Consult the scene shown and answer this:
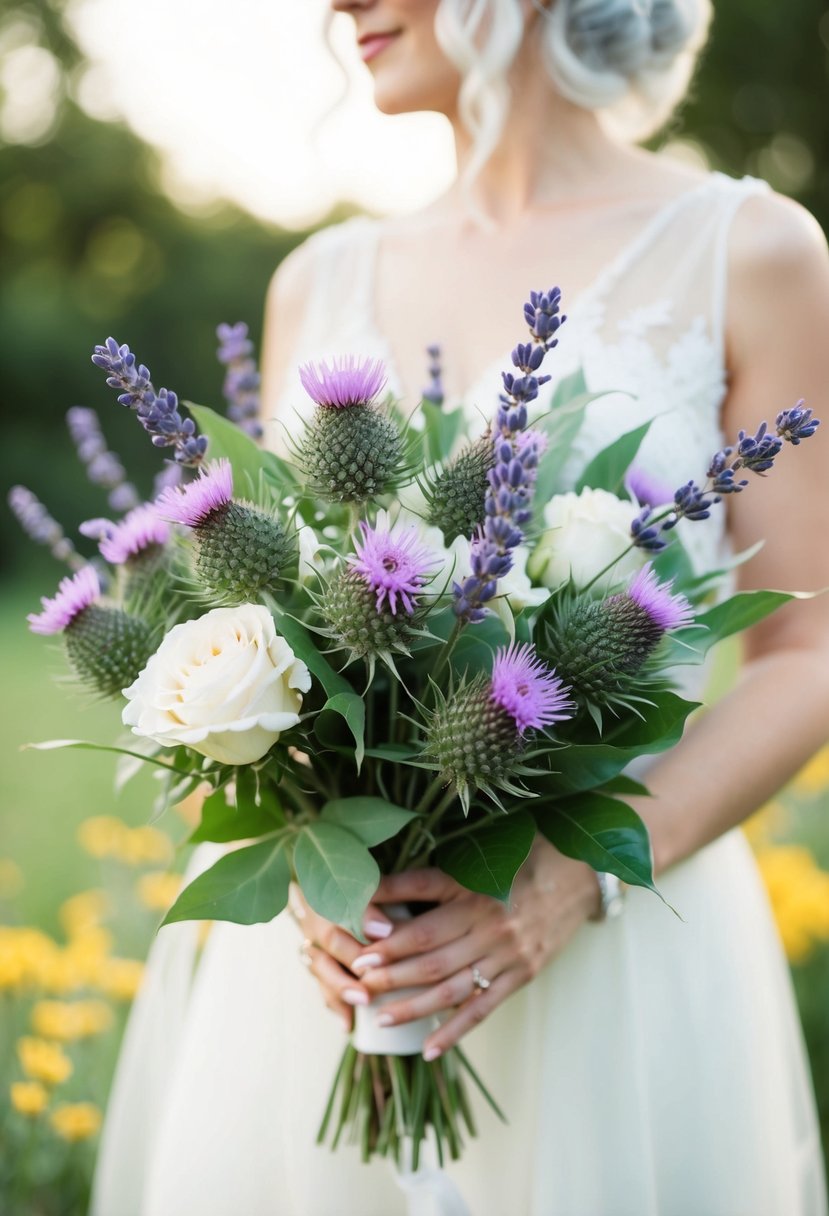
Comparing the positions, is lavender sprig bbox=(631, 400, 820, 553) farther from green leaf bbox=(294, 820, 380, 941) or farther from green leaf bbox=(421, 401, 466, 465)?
green leaf bbox=(294, 820, 380, 941)

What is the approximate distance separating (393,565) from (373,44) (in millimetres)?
1201

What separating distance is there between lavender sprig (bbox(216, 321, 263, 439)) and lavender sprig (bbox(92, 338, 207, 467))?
0.34 meters

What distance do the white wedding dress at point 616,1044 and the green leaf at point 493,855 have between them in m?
0.43

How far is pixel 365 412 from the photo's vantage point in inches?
42.9

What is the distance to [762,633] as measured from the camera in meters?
1.73

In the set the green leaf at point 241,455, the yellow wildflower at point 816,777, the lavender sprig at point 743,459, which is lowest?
the lavender sprig at point 743,459

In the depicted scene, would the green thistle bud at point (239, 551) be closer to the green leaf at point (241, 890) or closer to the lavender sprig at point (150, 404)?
the lavender sprig at point (150, 404)

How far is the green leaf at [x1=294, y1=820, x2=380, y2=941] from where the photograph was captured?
1.12 m

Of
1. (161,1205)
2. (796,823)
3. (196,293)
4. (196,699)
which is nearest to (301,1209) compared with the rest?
(161,1205)

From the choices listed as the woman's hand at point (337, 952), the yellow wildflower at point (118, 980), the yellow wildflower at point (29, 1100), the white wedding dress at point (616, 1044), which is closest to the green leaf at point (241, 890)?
the woman's hand at point (337, 952)

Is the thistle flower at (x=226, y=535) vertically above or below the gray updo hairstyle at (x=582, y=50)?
below

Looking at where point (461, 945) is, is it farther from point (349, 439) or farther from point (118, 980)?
point (118, 980)

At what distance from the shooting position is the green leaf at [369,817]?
116 centimetres

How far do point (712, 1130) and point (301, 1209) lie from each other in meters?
0.62
